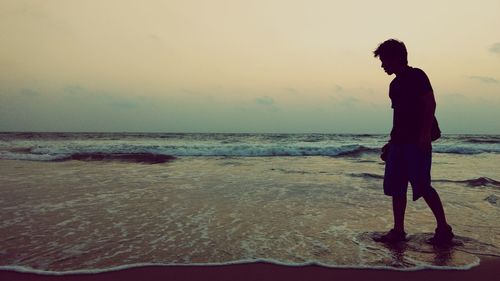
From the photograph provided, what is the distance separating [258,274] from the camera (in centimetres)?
293

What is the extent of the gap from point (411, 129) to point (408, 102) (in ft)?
0.87

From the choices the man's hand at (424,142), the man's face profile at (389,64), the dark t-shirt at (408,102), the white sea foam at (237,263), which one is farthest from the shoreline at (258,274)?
the man's face profile at (389,64)

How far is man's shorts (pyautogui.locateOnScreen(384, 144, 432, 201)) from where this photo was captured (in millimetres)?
3758

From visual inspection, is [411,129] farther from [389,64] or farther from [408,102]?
[389,64]

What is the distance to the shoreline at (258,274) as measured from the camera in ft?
9.30

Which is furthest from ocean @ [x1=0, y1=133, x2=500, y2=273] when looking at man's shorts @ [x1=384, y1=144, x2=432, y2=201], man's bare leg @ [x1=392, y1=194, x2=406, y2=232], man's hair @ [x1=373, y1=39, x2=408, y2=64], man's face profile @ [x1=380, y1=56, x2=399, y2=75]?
man's hair @ [x1=373, y1=39, x2=408, y2=64]

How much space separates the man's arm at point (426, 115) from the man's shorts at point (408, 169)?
4.0 inches

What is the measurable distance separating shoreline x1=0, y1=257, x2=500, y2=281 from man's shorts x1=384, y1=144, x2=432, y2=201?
2.97 feet

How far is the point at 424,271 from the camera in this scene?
9.87 feet

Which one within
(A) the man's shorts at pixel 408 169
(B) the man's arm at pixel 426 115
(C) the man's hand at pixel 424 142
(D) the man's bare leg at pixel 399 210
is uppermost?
(B) the man's arm at pixel 426 115

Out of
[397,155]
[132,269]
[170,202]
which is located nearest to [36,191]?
[170,202]

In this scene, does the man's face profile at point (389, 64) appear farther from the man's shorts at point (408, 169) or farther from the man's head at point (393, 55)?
the man's shorts at point (408, 169)

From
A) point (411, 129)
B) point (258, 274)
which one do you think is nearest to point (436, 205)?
point (411, 129)

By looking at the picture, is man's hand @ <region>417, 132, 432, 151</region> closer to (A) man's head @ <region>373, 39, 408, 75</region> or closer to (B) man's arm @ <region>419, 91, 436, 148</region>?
(B) man's arm @ <region>419, 91, 436, 148</region>
